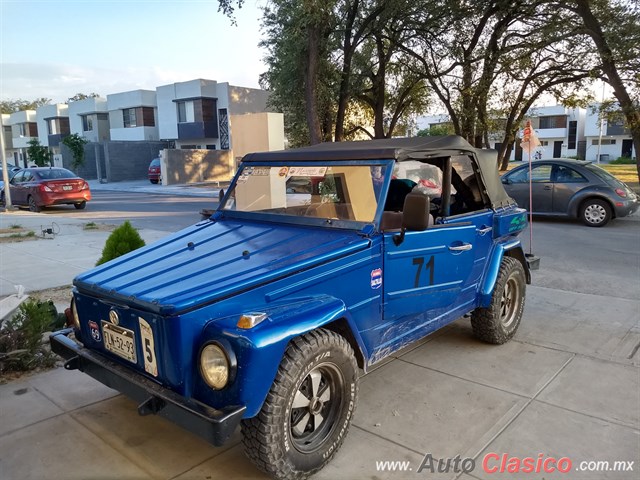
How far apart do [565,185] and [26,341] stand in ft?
37.5

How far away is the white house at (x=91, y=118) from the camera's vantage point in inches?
1886

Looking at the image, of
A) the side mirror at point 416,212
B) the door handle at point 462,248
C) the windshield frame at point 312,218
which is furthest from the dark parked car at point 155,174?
the side mirror at point 416,212

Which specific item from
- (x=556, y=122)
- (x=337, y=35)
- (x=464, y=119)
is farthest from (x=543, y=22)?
(x=556, y=122)

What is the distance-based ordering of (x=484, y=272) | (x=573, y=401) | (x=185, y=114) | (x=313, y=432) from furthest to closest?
(x=185, y=114), (x=484, y=272), (x=573, y=401), (x=313, y=432)

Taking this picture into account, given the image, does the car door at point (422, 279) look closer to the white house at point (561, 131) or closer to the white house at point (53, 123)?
the white house at point (53, 123)

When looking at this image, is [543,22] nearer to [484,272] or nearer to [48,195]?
[484,272]

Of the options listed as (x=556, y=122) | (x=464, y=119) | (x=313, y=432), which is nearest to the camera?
(x=313, y=432)

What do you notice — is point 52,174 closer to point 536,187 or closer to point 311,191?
point 536,187

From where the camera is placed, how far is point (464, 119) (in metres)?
20.3

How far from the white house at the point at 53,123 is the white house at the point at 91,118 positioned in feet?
7.20

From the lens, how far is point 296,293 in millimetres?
2871

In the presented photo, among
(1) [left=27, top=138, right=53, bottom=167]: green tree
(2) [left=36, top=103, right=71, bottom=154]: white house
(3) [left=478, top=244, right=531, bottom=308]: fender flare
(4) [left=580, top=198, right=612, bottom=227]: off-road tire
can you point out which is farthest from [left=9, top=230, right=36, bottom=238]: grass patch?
(2) [left=36, top=103, right=71, bottom=154]: white house

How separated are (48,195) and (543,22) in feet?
57.2

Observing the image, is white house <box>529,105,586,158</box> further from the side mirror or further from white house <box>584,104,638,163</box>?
the side mirror
